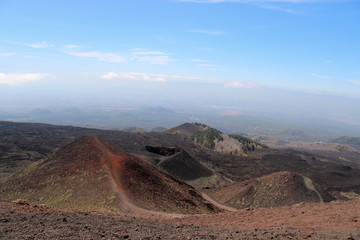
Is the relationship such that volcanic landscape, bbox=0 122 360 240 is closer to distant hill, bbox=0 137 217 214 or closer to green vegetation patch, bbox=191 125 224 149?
distant hill, bbox=0 137 217 214

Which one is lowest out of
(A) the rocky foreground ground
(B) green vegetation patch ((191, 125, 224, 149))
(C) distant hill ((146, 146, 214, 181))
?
(C) distant hill ((146, 146, 214, 181))

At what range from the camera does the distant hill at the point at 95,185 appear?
2102 cm

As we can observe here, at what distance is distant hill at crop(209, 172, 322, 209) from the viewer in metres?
31.2

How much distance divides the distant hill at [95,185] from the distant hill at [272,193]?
703cm

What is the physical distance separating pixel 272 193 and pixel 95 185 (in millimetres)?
20261

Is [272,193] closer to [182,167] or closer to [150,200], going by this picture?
[150,200]

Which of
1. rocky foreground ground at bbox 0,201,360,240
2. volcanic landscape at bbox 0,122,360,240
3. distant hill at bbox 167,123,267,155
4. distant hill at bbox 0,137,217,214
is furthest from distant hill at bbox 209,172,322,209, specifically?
distant hill at bbox 167,123,267,155

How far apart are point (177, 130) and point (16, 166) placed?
230ft

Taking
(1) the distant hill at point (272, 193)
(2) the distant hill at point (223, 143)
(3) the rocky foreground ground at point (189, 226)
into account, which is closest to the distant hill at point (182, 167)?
(1) the distant hill at point (272, 193)

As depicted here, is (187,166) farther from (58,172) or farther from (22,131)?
(22,131)

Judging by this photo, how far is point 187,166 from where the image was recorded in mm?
49125

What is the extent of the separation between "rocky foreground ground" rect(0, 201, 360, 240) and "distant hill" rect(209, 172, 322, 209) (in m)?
15.4

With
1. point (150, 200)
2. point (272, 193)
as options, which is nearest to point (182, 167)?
point (272, 193)

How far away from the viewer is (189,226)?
1376 cm
